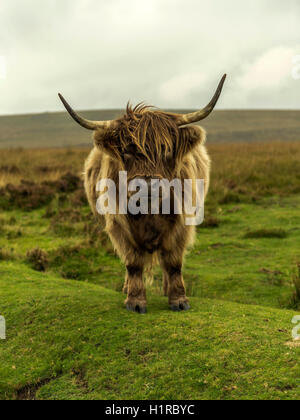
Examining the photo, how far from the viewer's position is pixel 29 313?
423 cm

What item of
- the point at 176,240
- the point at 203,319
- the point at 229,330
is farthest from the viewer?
the point at 176,240

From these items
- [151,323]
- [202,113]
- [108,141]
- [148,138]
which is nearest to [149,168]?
[148,138]

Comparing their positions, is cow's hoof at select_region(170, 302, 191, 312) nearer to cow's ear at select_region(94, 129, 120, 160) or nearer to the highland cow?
the highland cow

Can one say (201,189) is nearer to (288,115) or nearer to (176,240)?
(176,240)

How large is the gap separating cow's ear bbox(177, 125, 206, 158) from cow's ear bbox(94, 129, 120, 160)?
53 cm

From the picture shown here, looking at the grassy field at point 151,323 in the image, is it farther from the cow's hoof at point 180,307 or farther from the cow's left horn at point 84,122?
the cow's left horn at point 84,122

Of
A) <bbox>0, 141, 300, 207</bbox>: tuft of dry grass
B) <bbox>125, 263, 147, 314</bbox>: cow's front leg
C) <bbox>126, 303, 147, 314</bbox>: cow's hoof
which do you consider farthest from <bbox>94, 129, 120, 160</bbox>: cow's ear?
<bbox>0, 141, 300, 207</bbox>: tuft of dry grass

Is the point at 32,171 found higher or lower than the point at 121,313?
higher

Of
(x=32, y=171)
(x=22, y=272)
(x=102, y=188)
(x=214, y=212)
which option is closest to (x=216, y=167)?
(x=214, y=212)

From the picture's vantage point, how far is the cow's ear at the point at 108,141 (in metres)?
3.77

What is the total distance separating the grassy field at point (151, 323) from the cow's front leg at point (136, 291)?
10 cm

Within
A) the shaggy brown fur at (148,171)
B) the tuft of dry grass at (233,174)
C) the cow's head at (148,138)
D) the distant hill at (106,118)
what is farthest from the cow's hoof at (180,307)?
the distant hill at (106,118)

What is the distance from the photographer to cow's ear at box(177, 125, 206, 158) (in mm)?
3895
